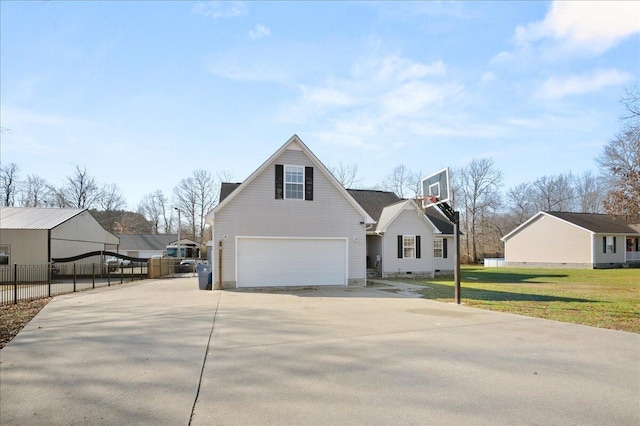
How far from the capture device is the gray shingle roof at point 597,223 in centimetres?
3550

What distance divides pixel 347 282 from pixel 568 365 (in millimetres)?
12773

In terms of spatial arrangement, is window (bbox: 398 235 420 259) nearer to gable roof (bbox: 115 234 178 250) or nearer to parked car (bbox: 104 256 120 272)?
parked car (bbox: 104 256 120 272)

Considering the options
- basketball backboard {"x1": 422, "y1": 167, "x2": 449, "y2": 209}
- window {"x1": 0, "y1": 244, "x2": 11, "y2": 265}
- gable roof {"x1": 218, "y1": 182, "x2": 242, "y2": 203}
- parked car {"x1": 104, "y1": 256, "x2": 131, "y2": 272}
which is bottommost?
parked car {"x1": 104, "y1": 256, "x2": 131, "y2": 272}

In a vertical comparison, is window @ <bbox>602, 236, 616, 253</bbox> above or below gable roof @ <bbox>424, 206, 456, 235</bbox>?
below

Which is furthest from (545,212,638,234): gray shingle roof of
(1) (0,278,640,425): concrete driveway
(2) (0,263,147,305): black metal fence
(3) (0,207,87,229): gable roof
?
(3) (0,207,87,229): gable roof

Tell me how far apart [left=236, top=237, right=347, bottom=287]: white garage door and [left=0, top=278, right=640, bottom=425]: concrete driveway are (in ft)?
23.2

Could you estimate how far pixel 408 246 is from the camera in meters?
25.7

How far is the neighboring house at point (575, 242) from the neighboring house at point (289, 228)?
25.9 metres

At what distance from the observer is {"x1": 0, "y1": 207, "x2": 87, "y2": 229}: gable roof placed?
25.3 m

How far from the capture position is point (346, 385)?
5.12 meters

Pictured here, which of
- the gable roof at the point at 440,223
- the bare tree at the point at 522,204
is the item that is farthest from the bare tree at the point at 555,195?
the gable roof at the point at 440,223

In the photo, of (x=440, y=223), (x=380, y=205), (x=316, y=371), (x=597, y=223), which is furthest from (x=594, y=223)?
(x=316, y=371)

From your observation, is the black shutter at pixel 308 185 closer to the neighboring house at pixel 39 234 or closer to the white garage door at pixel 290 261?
the white garage door at pixel 290 261

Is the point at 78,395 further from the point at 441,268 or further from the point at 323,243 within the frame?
the point at 441,268
